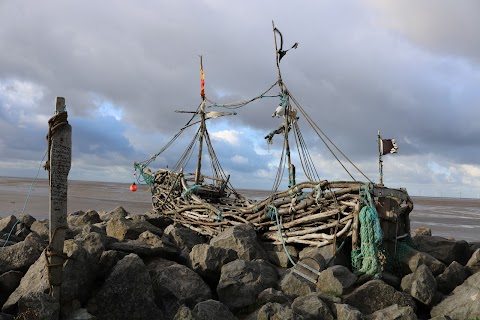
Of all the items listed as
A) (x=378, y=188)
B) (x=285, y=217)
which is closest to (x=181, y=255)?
→ (x=285, y=217)

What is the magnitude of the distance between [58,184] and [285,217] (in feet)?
21.1

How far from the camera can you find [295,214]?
11.6m

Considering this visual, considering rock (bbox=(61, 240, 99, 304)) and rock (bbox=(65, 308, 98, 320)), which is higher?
rock (bbox=(61, 240, 99, 304))

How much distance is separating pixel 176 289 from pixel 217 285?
1164mm

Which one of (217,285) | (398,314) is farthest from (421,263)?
(217,285)

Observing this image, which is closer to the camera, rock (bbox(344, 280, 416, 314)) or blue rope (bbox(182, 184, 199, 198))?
rock (bbox(344, 280, 416, 314))

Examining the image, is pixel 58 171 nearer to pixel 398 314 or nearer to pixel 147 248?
pixel 147 248

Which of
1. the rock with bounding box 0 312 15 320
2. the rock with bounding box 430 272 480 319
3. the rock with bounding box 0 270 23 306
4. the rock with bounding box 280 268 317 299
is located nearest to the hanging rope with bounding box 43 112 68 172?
the rock with bounding box 0 270 23 306

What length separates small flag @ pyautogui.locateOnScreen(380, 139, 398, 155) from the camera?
11.8m

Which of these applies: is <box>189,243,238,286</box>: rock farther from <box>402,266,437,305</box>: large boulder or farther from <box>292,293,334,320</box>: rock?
<box>402,266,437,305</box>: large boulder

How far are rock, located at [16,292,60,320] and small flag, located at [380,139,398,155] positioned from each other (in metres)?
9.03

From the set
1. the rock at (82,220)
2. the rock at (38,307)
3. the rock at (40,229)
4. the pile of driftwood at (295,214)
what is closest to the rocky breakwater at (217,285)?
the rock at (38,307)

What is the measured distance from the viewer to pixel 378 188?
33.7 feet

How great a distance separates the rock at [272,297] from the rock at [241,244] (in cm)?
211
